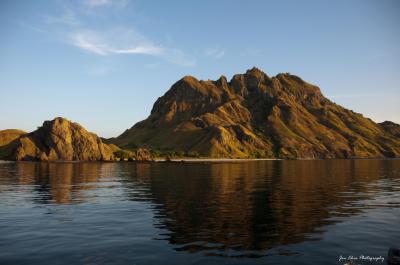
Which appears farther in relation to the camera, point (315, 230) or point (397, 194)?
point (397, 194)

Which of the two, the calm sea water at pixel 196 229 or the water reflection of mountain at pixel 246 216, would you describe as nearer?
the calm sea water at pixel 196 229

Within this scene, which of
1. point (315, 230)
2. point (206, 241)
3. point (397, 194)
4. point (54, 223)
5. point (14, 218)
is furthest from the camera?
point (397, 194)

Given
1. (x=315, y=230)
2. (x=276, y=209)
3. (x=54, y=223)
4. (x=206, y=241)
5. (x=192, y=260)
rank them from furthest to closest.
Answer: (x=276, y=209), (x=54, y=223), (x=315, y=230), (x=206, y=241), (x=192, y=260)

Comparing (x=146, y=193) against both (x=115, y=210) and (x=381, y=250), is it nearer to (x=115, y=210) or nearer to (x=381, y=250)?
(x=115, y=210)

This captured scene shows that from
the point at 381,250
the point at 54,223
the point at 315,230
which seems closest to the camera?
the point at 381,250

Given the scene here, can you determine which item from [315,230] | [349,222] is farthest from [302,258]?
[349,222]

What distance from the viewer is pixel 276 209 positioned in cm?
4541

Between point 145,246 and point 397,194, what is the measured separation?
51.0m

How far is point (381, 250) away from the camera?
1073 inches

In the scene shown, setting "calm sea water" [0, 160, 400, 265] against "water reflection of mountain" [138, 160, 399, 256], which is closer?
"calm sea water" [0, 160, 400, 265]

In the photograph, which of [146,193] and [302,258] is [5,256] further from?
[146,193]

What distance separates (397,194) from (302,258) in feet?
150

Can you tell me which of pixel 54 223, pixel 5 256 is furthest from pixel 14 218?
pixel 5 256

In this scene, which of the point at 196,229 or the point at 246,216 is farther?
the point at 246,216
